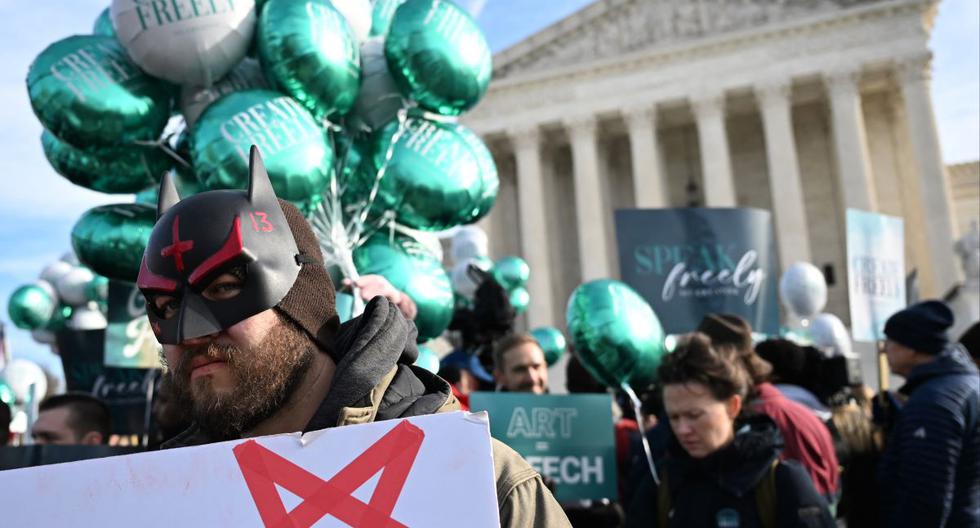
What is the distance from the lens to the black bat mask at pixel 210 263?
1.49m

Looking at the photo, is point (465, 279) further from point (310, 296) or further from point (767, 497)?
point (310, 296)

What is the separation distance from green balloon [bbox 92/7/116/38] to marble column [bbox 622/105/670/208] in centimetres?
2959

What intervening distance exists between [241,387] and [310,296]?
239mm

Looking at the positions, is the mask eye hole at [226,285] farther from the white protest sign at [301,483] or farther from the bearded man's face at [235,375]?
the white protest sign at [301,483]

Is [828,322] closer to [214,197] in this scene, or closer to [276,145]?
[276,145]

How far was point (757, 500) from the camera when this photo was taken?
270 centimetres

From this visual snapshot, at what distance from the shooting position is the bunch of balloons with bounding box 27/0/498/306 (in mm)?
3707

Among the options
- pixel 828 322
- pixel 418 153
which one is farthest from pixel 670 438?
pixel 828 322

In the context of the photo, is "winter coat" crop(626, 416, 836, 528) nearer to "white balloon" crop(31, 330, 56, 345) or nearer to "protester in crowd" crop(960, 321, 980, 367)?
"protester in crowd" crop(960, 321, 980, 367)

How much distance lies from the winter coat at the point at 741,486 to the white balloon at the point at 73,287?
8.72 m

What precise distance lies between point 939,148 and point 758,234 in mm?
27104

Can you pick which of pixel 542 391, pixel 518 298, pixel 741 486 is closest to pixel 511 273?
pixel 518 298

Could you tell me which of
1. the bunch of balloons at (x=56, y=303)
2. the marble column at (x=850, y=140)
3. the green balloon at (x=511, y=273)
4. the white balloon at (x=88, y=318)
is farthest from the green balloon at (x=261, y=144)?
the marble column at (x=850, y=140)

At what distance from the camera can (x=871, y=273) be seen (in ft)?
20.5
